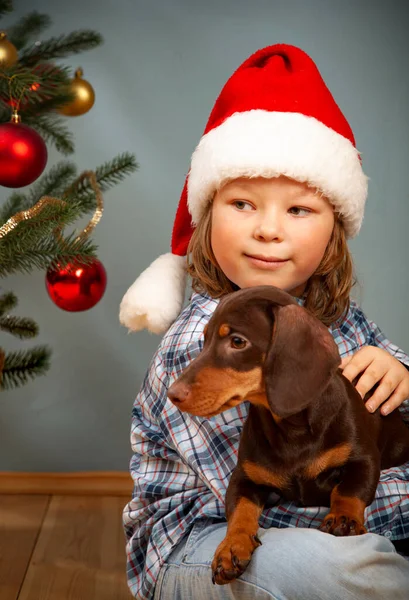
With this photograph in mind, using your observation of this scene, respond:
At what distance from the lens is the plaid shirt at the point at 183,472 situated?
137 cm

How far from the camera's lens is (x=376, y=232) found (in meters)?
2.53

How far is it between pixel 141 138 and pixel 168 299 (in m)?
1.00

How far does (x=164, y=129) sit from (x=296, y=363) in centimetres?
159

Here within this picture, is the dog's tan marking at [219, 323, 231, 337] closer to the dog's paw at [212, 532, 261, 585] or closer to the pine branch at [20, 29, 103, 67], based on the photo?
the dog's paw at [212, 532, 261, 585]

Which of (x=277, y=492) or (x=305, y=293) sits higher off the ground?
(x=305, y=293)

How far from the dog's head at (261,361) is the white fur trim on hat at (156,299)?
0.52 meters

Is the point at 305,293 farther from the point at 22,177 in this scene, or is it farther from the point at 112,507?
the point at 112,507

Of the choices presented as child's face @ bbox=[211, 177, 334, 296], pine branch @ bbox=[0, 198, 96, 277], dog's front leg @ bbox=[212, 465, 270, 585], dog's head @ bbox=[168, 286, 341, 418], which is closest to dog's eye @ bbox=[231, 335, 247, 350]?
dog's head @ bbox=[168, 286, 341, 418]

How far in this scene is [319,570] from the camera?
1.24 metres

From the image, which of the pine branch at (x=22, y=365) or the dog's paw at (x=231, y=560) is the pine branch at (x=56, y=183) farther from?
the dog's paw at (x=231, y=560)

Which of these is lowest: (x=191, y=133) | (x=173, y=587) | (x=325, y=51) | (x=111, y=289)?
(x=173, y=587)

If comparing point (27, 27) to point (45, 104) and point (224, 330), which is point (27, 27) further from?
point (224, 330)

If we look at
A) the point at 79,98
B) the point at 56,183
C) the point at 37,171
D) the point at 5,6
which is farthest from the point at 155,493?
the point at 5,6

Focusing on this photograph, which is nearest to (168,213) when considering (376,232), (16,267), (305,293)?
(376,232)
